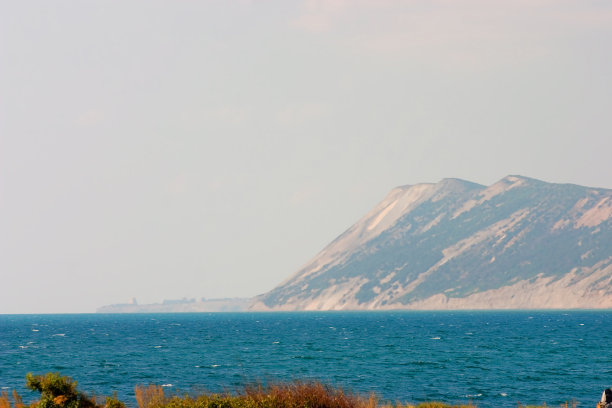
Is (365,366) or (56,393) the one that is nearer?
(56,393)

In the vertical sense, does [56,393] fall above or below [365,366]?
above

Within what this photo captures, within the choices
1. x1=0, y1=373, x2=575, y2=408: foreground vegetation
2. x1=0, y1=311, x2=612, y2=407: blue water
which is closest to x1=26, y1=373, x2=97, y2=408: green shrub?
x1=0, y1=373, x2=575, y2=408: foreground vegetation

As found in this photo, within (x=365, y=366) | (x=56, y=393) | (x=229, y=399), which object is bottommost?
(x=365, y=366)

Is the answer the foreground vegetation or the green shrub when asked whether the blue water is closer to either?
the foreground vegetation

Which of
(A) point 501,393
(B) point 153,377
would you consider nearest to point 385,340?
(B) point 153,377

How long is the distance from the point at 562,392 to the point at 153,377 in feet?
111

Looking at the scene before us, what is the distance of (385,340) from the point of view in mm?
136500

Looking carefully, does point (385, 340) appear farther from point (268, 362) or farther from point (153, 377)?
point (153, 377)

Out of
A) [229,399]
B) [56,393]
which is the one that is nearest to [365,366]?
[229,399]

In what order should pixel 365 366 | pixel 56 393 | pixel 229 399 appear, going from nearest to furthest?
1. pixel 229 399
2. pixel 56 393
3. pixel 365 366

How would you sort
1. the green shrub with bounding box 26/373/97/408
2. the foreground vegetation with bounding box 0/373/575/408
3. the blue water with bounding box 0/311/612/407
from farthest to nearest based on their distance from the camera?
the blue water with bounding box 0/311/612/407 → the green shrub with bounding box 26/373/97/408 → the foreground vegetation with bounding box 0/373/575/408

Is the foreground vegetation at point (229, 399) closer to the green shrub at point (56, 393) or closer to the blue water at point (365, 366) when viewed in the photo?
the green shrub at point (56, 393)

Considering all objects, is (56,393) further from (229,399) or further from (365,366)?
(365,366)

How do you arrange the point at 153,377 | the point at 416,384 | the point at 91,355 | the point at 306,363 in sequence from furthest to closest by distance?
the point at 91,355
the point at 306,363
the point at 153,377
the point at 416,384
